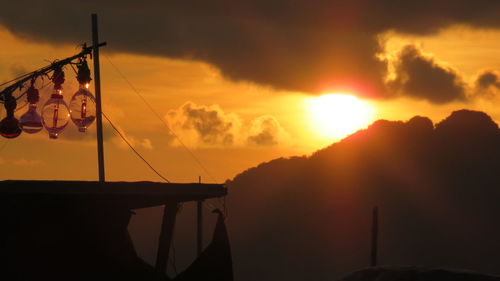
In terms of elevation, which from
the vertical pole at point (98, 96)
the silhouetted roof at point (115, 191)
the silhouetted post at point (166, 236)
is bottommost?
the silhouetted post at point (166, 236)

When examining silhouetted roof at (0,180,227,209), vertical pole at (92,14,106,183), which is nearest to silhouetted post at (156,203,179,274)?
silhouetted roof at (0,180,227,209)

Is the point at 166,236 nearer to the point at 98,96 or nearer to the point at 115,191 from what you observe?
the point at 115,191

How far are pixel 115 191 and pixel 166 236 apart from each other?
154 cm

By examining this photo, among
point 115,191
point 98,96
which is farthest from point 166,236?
point 98,96

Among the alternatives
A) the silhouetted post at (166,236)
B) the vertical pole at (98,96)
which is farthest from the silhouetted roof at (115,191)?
the vertical pole at (98,96)

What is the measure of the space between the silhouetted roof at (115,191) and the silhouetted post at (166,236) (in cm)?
14

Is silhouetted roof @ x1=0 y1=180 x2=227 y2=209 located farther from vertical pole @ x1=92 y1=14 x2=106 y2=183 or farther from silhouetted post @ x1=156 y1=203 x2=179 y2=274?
vertical pole @ x1=92 y1=14 x2=106 y2=183

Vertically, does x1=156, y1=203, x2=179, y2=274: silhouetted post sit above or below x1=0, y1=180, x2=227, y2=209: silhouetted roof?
below

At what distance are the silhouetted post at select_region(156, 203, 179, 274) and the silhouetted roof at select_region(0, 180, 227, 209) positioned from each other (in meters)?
0.14

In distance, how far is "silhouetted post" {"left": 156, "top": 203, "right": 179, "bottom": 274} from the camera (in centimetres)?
1231

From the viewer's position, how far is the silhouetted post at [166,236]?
40.4 feet

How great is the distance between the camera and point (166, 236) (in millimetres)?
12523

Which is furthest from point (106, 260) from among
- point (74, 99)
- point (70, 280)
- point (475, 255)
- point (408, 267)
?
point (475, 255)

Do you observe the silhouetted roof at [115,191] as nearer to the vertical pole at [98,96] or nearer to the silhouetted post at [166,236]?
the silhouetted post at [166,236]
